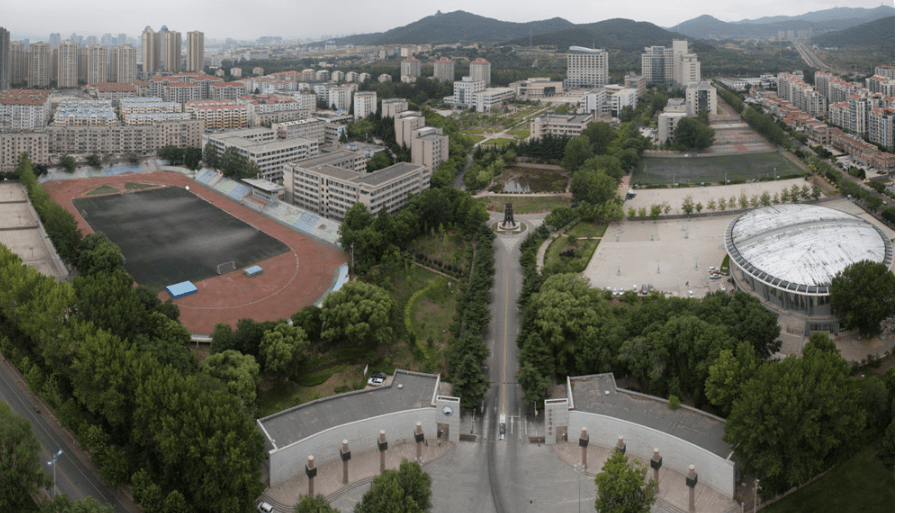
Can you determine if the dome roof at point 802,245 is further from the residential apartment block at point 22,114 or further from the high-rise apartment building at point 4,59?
the high-rise apartment building at point 4,59

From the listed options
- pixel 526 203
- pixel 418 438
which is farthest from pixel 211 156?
pixel 418 438

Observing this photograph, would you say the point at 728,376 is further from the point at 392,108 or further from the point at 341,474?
the point at 392,108

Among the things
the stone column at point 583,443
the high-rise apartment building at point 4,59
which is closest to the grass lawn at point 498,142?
the stone column at point 583,443

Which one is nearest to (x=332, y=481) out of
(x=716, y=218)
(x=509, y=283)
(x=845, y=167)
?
(x=509, y=283)

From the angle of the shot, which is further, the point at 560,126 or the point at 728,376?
the point at 560,126

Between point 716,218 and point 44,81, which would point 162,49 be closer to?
point 44,81

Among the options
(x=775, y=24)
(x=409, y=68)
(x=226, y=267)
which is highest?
(x=775, y=24)

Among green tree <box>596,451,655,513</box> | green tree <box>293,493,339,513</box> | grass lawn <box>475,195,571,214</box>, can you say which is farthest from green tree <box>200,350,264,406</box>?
grass lawn <box>475,195,571,214</box>
